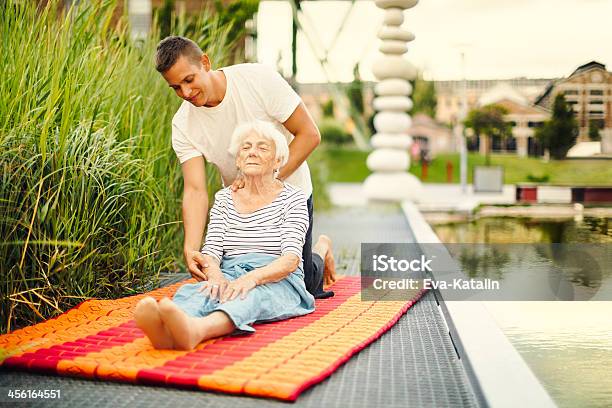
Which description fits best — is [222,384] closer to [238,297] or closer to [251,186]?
[238,297]

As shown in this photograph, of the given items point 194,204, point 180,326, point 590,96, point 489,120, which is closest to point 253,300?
point 180,326

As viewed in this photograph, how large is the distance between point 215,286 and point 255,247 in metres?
0.34

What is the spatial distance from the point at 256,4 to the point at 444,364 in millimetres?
4201

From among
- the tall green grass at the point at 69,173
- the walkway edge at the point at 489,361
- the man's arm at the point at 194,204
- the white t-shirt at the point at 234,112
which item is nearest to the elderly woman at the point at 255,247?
the man's arm at the point at 194,204

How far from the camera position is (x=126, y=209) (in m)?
3.25

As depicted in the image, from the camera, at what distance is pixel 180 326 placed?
221 cm

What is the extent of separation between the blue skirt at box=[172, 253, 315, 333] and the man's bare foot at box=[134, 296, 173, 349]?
191 millimetres

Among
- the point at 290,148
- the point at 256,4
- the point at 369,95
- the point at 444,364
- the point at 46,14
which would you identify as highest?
the point at 369,95

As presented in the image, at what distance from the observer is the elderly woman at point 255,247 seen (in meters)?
2.54

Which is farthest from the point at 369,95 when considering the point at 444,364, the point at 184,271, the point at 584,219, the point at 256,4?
the point at 444,364

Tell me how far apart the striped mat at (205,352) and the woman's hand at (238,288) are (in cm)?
13

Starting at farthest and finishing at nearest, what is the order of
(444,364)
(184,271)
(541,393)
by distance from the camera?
Answer: (184,271) → (444,364) → (541,393)

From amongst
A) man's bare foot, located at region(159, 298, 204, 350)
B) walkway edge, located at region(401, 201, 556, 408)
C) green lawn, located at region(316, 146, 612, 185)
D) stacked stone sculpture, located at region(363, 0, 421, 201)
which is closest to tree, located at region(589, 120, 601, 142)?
stacked stone sculpture, located at region(363, 0, 421, 201)

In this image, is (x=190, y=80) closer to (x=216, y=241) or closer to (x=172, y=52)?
(x=172, y=52)
